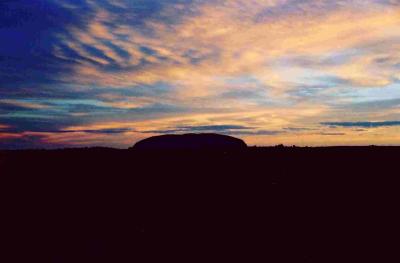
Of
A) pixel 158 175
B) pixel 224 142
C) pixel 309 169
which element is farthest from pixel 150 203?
pixel 224 142

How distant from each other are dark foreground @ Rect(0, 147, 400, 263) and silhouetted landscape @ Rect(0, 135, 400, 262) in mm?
20

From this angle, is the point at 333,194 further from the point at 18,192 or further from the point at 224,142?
the point at 224,142

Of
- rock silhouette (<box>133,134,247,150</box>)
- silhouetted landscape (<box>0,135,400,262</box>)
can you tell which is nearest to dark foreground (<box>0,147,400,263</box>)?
silhouetted landscape (<box>0,135,400,262</box>)

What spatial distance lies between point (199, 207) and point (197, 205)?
66 mm

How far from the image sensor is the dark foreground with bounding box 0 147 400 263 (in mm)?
6648

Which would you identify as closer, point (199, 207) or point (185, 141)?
point (199, 207)

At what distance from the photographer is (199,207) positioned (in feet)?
25.0

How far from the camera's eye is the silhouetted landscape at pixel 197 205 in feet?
22.0

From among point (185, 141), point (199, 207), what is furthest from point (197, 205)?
point (185, 141)

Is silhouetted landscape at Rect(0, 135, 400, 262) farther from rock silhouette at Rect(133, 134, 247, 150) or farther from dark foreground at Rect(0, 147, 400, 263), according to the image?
rock silhouette at Rect(133, 134, 247, 150)

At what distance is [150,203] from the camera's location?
7.77 m

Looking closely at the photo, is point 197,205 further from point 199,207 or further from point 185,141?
point 185,141

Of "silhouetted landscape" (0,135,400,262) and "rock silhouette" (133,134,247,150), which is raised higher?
"rock silhouette" (133,134,247,150)

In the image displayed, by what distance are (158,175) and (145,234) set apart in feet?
6.07
